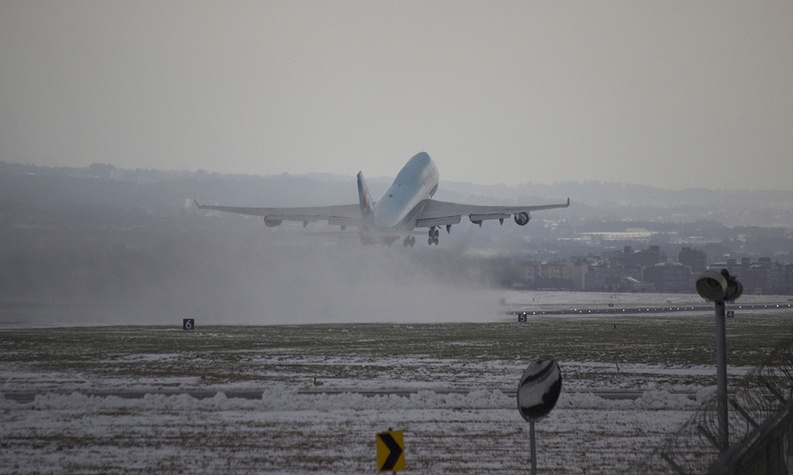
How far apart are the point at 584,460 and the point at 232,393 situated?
17222mm

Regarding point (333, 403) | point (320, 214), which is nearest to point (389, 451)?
point (333, 403)

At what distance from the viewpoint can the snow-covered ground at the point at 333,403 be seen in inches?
1014

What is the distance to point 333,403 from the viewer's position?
115 feet

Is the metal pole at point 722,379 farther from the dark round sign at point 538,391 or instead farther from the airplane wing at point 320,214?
the airplane wing at point 320,214

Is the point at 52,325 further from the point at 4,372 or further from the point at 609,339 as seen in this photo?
the point at 609,339

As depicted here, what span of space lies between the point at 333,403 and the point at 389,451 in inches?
691

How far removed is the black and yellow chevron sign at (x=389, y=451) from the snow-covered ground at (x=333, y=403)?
4.22m

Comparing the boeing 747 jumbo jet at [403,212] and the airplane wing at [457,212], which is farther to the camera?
the airplane wing at [457,212]

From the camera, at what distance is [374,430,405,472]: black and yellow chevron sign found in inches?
698

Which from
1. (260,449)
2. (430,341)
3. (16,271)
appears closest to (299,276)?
(16,271)

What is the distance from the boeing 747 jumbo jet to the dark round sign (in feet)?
237

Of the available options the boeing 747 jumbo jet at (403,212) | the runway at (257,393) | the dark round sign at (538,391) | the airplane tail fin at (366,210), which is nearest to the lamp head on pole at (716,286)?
the dark round sign at (538,391)

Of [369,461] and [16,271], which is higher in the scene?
[16,271]

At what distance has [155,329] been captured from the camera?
83.1 metres
